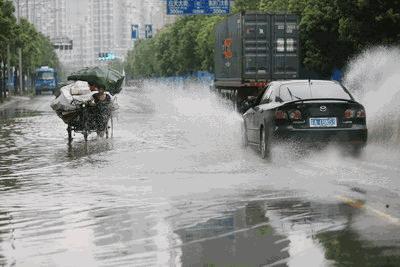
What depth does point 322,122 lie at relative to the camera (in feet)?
52.0

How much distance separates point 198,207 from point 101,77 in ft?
99.5

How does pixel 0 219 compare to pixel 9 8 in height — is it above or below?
below

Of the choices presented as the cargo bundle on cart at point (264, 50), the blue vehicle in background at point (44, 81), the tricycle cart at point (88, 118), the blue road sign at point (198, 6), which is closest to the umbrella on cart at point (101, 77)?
the cargo bundle on cart at point (264, 50)

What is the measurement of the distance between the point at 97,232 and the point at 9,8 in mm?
51760

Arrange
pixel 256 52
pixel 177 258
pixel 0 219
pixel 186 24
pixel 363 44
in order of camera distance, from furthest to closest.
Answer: pixel 186 24, pixel 256 52, pixel 363 44, pixel 0 219, pixel 177 258

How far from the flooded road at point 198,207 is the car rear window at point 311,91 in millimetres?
1012

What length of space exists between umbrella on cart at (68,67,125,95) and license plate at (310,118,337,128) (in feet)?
76.4

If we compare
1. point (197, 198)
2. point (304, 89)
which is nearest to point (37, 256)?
point (197, 198)

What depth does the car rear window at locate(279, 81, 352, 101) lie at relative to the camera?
53.9ft

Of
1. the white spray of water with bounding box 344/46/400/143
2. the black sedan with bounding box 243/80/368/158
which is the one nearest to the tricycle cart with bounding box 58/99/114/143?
the white spray of water with bounding box 344/46/400/143

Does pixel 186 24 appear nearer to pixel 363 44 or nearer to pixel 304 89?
pixel 363 44

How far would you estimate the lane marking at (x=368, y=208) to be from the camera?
912cm

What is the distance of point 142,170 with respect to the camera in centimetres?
1487

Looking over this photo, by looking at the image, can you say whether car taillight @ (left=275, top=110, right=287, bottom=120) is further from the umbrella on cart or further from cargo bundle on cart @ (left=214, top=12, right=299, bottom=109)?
the umbrella on cart
